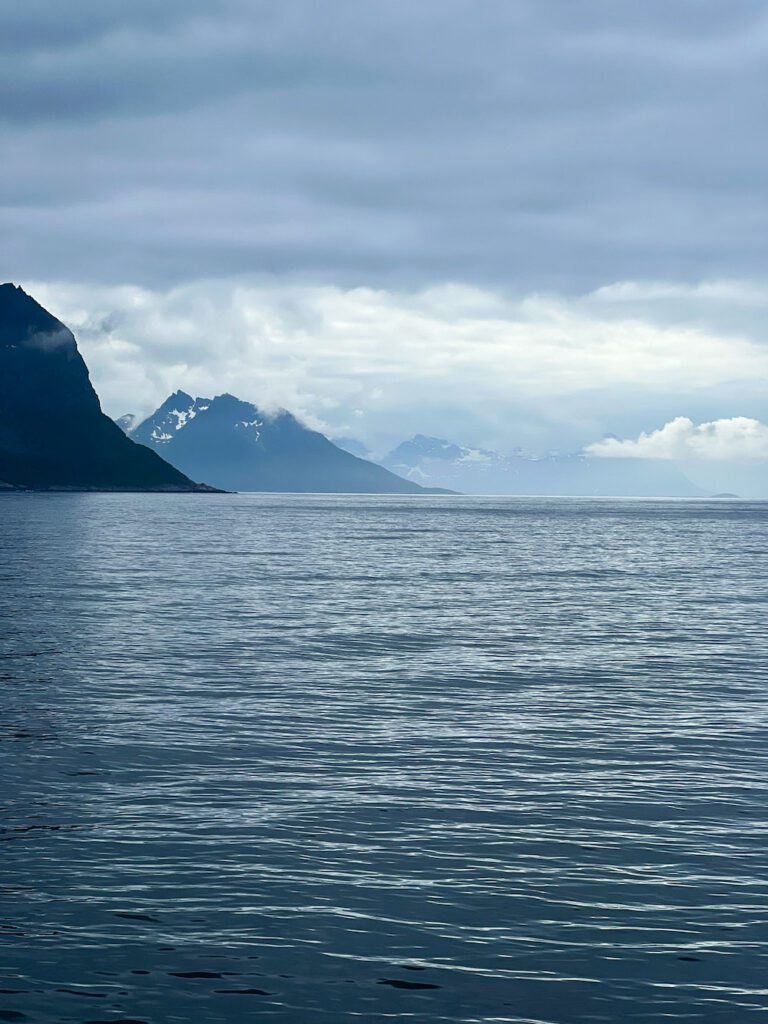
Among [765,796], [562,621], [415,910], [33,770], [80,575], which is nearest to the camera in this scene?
[415,910]

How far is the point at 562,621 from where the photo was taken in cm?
5769

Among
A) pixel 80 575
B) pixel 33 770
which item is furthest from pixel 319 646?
pixel 80 575

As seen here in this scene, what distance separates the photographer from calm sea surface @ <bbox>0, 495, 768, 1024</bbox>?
1453cm

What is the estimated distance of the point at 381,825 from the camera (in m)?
21.1

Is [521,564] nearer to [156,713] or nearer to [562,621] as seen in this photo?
[562,621]

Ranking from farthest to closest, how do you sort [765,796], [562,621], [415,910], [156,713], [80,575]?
[80,575] → [562,621] → [156,713] → [765,796] → [415,910]

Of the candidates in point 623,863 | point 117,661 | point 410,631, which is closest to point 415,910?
point 623,863

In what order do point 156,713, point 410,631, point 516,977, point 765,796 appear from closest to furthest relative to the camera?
point 516,977
point 765,796
point 156,713
point 410,631

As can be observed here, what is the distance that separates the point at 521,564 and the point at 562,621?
4791 cm

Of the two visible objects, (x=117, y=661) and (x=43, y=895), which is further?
(x=117, y=661)

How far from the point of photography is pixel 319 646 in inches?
1836

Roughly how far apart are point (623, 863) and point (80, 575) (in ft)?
224

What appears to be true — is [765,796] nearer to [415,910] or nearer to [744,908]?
[744,908]

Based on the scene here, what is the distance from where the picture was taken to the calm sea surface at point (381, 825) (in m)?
14.5
